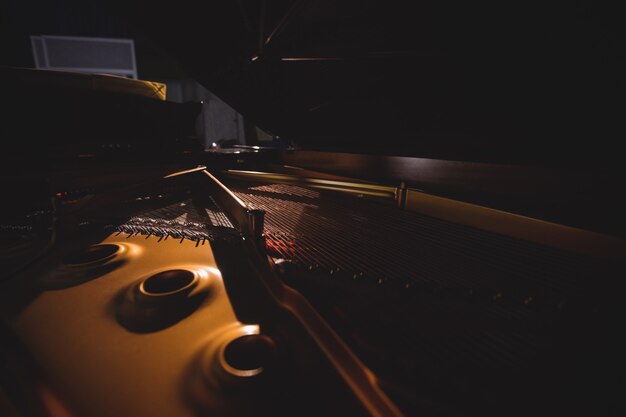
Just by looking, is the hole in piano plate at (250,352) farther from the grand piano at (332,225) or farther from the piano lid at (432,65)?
the piano lid at (432,65)

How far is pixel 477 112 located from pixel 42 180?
8.88 ft

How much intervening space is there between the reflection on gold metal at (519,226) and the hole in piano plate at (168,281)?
115 centimetres

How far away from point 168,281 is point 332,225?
0.79 m

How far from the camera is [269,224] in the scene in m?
1.52

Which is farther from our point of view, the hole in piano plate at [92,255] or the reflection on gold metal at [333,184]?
the reflection on gold metal at [333,184]

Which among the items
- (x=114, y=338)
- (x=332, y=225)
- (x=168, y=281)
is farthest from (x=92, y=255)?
(x=332, y=225)

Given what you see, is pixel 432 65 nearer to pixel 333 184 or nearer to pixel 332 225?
pixel 333 184

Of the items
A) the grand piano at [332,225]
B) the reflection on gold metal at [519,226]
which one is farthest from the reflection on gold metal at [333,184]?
the reflection on gold metal at [519,226]

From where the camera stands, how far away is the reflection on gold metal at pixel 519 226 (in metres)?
1.08

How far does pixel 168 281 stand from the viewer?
104 cm

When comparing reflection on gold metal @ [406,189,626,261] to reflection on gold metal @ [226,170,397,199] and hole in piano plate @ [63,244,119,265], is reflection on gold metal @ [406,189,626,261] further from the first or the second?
hole in piano plate @ [63,244,119,265]

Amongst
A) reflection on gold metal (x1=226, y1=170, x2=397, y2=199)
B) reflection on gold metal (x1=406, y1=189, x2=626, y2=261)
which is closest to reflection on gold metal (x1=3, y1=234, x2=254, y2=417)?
reflection on gold metal (x1=226, y1=170, x2=397, y2=199)

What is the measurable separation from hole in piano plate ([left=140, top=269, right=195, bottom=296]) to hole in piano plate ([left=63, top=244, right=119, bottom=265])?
30 cm

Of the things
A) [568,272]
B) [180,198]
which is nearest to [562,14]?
[568,272]
